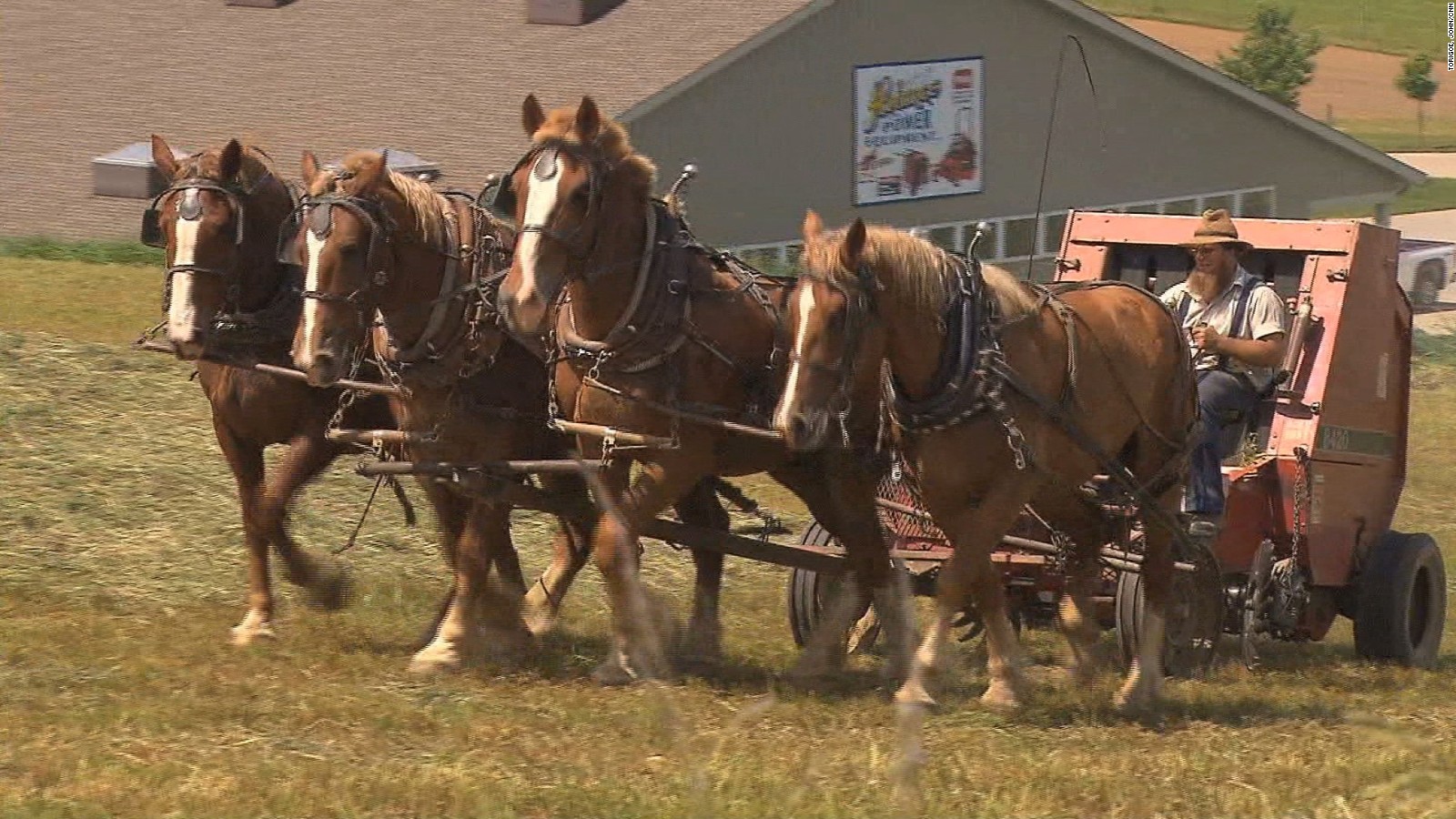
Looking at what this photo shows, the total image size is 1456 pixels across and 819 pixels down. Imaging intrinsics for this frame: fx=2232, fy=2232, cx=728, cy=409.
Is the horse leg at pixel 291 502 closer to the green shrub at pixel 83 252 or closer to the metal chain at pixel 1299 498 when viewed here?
the metal chain at pixel 1299 498

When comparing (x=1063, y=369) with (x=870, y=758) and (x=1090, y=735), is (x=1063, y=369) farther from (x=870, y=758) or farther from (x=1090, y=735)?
(x=870, y=758)

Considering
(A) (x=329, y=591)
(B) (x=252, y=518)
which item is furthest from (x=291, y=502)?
(A) (x=329, y=591)

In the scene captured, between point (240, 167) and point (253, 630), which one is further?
point (253, 630)

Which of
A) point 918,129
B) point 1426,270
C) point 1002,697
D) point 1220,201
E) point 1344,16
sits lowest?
point 1002,697

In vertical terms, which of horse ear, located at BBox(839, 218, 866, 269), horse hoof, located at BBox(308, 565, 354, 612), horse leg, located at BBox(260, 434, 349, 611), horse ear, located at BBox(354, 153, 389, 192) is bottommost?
horse hoof, located at BBox(308, 565, 354, 612)

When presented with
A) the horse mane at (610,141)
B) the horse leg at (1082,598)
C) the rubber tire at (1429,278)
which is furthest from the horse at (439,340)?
the rubber tire at (1429,278)

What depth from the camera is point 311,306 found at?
8.66 m

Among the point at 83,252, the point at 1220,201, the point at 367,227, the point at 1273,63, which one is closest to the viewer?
the point at 367,227

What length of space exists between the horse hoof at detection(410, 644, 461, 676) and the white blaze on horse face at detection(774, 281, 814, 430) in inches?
75.1

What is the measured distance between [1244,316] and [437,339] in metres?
3.58

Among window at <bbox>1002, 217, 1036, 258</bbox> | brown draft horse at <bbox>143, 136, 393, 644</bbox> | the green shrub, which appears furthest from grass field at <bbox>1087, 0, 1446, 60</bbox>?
brown draft horse at <bbox>143, 136, 393, 644</bbox>

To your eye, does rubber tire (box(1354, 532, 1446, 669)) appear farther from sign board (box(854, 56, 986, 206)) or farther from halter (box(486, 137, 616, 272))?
sign board (box(854, 56, 986, 206))

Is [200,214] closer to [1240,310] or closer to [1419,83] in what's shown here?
[1240,310]

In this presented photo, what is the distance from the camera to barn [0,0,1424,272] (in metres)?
26.7
